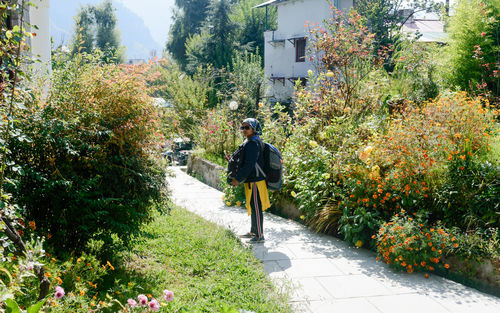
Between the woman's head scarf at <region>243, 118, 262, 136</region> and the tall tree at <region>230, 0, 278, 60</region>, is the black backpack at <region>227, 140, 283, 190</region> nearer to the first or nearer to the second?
the woman's head scarf at <region>243, 118, 262, 136</region>

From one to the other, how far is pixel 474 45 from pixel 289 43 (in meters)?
18.0

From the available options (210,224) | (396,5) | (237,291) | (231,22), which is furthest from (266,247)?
(231,22)

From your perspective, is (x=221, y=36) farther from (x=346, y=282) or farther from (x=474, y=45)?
(x=346, y=282)

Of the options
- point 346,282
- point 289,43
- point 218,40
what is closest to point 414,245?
point 346,282

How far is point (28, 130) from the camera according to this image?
3.60 metres

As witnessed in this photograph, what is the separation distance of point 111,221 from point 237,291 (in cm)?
137

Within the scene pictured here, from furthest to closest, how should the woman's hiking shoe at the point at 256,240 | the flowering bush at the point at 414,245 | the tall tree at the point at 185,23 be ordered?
the tall tree at the point at 185,23
the woman's hiking shoe at the point at 256,240
the flowering bush at the point at 414,245

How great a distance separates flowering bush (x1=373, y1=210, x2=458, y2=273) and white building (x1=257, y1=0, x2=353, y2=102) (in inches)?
777

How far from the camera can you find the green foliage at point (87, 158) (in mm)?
3662

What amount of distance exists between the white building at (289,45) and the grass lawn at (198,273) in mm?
19228

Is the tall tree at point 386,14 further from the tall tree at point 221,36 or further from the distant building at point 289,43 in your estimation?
the tall tree at point 221,36

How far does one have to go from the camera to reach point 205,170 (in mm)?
11234

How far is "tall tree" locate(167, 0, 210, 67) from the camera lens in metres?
43.3

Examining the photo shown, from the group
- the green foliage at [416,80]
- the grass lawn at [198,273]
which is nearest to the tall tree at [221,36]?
the green foliage at [416,80]
